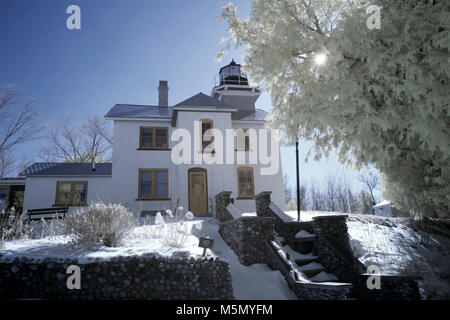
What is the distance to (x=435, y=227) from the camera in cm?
889

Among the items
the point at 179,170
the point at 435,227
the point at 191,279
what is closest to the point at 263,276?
the point at 191,279

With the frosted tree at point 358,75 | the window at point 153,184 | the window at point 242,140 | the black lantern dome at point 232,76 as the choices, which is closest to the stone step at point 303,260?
the frosted tree at point 358,75

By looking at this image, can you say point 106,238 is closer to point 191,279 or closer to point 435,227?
point 191,279

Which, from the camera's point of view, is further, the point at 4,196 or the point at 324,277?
the point at 4,196

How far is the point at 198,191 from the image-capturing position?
14188 mm

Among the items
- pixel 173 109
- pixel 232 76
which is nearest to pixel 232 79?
pixel 232 76

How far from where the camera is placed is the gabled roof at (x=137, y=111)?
589 inches

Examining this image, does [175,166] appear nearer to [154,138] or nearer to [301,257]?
[154,138]

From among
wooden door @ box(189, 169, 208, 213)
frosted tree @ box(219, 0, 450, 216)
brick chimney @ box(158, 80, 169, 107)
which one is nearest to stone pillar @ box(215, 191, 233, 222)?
wooden door @ box(189, 169, 208, 213)

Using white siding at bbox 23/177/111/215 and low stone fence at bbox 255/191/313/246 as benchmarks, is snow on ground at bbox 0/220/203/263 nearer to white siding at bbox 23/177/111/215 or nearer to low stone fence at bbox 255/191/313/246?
low stone fence at bbox 255/191/313/246

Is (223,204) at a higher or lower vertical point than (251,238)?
higher

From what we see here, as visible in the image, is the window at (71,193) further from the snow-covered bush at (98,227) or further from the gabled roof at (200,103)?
the snow-covered bush at (98,227)

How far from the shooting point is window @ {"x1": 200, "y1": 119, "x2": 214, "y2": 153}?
14.5 metres

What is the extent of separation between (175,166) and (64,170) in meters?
6.66
